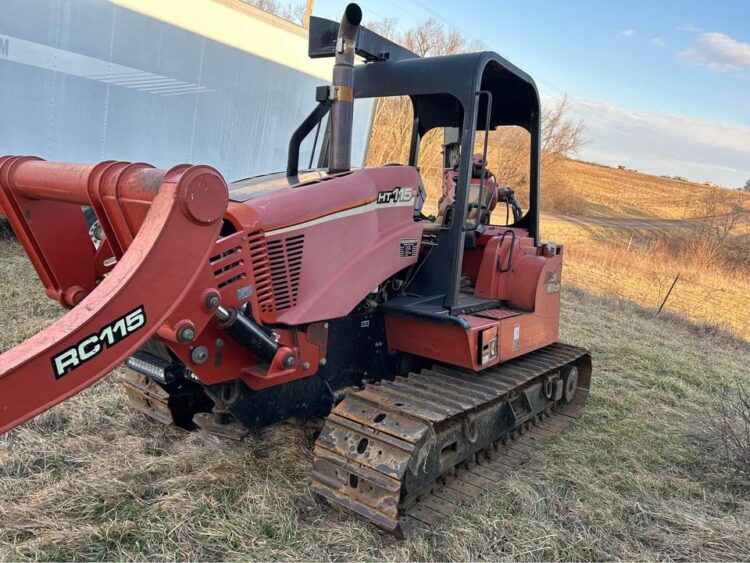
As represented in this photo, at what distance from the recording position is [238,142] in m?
10.0

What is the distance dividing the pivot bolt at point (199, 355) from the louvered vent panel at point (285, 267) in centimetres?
42

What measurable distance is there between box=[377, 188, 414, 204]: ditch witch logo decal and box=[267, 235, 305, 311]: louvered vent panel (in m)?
0.68

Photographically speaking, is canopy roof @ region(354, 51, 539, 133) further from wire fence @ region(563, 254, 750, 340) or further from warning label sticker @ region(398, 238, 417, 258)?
wire fence @ region(563, 254, 750, 340)

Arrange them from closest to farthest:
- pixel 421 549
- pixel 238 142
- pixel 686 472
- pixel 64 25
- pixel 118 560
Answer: pixel 118 560 → pixel 421 549 → pixel 686 472 → pixel 64 25 → pixel 238 142

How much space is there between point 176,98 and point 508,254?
651 centimetres

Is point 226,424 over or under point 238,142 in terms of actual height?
under

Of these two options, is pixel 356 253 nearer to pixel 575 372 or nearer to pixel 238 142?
pixel 575 372

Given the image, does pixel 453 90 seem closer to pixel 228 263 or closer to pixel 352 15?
pixel 352 15

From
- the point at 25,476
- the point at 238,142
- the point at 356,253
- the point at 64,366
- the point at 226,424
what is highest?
the point at 238,142

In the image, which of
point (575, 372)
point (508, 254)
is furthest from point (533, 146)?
point (575, 372)

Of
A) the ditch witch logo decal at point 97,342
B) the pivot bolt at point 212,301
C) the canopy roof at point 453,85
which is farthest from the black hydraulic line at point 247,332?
the canopy roof at point 453,85

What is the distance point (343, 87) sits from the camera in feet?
11.3

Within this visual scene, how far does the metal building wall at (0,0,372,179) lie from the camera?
788 centimetres

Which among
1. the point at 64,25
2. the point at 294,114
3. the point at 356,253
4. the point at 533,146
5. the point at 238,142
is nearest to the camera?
the point at 356,253
